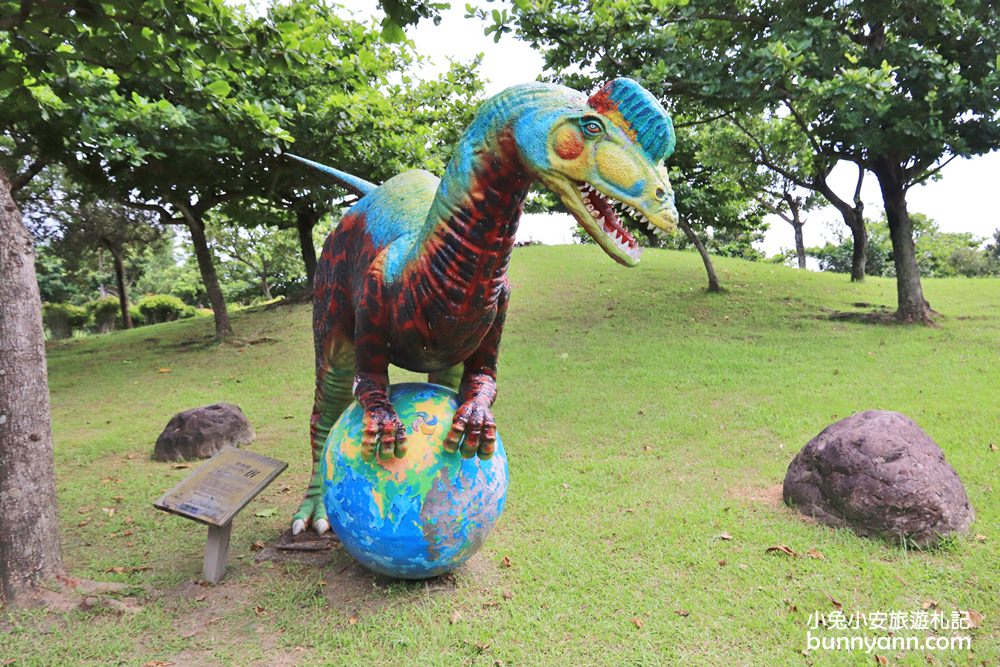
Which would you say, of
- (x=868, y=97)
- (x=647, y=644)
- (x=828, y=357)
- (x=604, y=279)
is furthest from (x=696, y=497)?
(x=604, y=279)

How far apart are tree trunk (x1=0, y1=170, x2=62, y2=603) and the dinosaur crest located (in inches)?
127

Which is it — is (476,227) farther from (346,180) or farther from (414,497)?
(346,180)

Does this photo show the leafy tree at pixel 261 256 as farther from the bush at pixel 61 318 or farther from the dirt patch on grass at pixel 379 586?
the dirt patch on grass at pixel 379 586

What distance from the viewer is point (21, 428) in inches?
138

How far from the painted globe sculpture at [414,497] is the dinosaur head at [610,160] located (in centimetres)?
141

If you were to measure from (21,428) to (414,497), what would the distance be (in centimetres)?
217

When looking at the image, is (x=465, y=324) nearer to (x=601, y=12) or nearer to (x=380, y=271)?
(x=380, y=271)

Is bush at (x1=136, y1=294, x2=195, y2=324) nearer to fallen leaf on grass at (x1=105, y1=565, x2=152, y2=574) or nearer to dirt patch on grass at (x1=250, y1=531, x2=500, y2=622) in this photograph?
fallen leaf on grass at (x1=105, y1=565, x2=152, y2=574)

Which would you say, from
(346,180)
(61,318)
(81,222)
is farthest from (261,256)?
(346,180)

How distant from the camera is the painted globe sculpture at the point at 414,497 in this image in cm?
327

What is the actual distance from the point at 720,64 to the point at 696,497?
7.32m


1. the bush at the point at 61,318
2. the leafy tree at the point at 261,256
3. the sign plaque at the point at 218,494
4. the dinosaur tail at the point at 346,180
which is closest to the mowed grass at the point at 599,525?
the sign plaque at the point at 218,494

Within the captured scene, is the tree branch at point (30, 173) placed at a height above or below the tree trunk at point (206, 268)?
above

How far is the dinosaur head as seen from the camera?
243 centimetres
